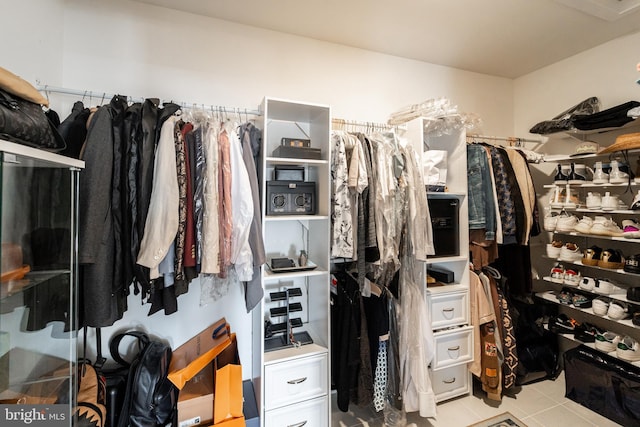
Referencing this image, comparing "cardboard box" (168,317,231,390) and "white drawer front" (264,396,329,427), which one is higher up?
"cardboard box" (168,317,231,390)

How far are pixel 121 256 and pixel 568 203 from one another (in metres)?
2.95

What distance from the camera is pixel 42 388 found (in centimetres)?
91

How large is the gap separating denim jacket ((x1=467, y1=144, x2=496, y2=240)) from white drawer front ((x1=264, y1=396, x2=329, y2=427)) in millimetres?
1574

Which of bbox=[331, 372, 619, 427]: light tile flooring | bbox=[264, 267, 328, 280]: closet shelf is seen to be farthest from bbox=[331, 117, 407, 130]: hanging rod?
bbox=[331, 372, 619, 427]: light tile flooring

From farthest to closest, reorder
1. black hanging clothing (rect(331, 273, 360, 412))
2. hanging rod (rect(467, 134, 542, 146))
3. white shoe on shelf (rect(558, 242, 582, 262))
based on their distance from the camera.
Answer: hanging rod (rect(467, 134, 542, 146)), white shoe on shelf (rect(558, 242, 582, 262)), black hanging clothing (rect(331, 273, 360, 412))

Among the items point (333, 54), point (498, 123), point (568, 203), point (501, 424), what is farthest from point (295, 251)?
point (498, 123)

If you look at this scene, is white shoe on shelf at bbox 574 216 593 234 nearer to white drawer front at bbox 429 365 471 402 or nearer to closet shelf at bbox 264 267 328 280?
white drawer front at bbox 429 365 471 402

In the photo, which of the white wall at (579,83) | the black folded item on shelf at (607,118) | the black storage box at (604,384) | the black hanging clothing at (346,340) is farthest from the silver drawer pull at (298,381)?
the white wall at (579,83)

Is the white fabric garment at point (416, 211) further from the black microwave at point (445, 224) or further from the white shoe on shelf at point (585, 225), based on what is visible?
the white shoe on shelf at point (585, 225)

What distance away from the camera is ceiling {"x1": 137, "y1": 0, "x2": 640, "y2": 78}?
1706mm

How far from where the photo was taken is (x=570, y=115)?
87.7 inches

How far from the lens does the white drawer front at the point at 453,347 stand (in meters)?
1.91

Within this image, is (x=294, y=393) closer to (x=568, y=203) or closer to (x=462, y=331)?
(x=462, y=331)

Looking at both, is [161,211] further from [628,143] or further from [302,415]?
[628,143]
